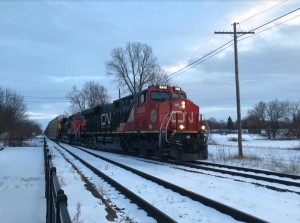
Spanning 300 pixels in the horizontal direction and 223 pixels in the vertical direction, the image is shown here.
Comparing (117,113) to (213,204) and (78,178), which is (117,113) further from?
(213,204)

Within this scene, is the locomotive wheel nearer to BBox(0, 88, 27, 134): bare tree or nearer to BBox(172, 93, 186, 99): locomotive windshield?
BBox(172, 93, 186, 99): locomotive windshield

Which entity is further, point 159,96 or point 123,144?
point 123,144

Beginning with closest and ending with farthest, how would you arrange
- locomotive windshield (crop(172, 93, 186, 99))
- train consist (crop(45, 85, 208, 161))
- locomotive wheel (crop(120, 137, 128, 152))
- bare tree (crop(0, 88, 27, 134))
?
train consist (crop(45, 85, 208, 161)) < locomotive windshield (crop(172, 93, 186, 99)) < locomotive wheel (crop(120, 137, 128, 152)) < bare tree (crop(0, 88, 27, 134))

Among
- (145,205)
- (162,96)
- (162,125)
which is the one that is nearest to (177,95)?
(162,96)

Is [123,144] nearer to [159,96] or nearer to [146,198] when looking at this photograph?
[159,96]

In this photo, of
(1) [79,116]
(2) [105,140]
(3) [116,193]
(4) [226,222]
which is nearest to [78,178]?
(3) [116,193]

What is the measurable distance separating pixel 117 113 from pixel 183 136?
9517 mm

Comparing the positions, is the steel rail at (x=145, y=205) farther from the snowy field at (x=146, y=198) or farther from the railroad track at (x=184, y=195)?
the snowy field at (x=146, y=198)

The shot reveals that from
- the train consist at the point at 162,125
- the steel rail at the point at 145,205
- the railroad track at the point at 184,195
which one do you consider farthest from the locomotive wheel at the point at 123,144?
the railroad track at the point at 184,195

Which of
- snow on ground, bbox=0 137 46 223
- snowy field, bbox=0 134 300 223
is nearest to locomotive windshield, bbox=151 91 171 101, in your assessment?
snowy field, bbox=0 134 300 223

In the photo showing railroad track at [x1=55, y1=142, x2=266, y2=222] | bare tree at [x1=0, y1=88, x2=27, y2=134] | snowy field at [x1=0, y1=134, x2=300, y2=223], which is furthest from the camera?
bare tree at [x1=0, y1=88, x2=27, y2=134]

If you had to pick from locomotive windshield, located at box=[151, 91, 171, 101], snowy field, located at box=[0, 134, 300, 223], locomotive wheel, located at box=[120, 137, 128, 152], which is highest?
locomotive windshield, located at box=[151, 91, 171, 101]

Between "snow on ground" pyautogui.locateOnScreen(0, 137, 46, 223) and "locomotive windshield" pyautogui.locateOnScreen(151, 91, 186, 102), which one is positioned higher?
"locomotive windshield" pyautogui.locateOnScreen(151, 91, 186, 102)

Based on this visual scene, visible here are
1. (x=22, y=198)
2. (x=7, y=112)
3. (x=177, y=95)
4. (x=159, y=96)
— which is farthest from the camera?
(x=7, y=112)
